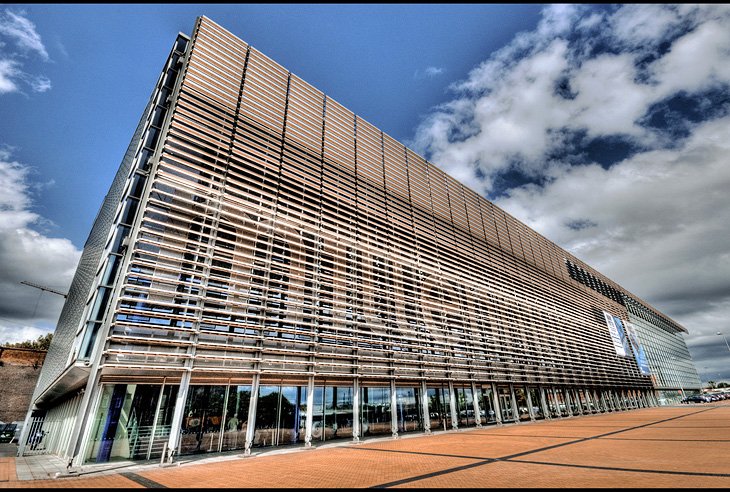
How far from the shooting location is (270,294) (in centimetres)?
1373

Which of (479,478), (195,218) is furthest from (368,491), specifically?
(195,218)

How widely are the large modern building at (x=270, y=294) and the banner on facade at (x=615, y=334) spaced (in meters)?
18.8

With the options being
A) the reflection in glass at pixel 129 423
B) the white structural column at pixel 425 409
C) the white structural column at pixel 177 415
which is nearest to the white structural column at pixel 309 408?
the white structural column at pixel 177 415

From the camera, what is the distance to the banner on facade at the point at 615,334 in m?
39.6

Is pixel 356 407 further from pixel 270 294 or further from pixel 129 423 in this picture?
pixel 129 423

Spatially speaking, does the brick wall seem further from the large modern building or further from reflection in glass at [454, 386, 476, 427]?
reflection in glass at [454, 386, 476, 427]

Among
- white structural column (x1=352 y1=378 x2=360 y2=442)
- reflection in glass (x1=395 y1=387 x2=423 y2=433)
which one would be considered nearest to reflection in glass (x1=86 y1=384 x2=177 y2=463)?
white structural column (x1=352 y1=378 x2=360 y2=442)

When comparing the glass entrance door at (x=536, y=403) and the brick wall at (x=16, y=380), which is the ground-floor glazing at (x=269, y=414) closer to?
the glass entrance door at (x=536, y=403)

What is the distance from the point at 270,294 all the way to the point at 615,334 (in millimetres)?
43081

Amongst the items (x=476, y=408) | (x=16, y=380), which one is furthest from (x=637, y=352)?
(x=16, y=380)

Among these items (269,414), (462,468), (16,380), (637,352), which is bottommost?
(462,468)

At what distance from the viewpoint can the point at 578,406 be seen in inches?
1224

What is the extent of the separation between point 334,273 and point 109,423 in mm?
9648

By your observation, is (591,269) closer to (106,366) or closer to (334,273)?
(334,273)
